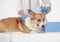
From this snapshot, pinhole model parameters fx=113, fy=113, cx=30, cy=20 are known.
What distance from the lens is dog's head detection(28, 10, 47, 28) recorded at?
126 cm

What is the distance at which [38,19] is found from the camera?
126 centimetres

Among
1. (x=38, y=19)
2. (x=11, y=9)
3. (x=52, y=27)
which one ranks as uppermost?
(x=11, y=9)

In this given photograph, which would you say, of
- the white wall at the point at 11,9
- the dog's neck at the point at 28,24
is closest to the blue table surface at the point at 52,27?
the white wall at the point at 11,9

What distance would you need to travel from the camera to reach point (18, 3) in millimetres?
1288

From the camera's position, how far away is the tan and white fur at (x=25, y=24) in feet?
4.17

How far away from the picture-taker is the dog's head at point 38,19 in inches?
49.4

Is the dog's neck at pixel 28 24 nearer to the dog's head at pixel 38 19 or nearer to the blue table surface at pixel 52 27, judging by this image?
the dog's head at pixel 38 19

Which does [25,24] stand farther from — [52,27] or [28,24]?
[52,27]

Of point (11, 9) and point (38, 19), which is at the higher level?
point (11, 9)

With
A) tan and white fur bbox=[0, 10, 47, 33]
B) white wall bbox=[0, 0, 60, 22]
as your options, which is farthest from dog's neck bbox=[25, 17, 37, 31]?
white wall bbox=[0, 0, 60, 22]

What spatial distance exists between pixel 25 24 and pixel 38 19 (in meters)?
0.16

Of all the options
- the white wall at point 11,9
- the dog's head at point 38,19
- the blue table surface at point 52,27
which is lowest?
the blue table surface at point 52,27

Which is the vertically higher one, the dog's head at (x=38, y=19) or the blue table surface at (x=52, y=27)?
the dog's head at (x=38, y=19)

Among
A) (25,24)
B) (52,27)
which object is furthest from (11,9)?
(52,27)
